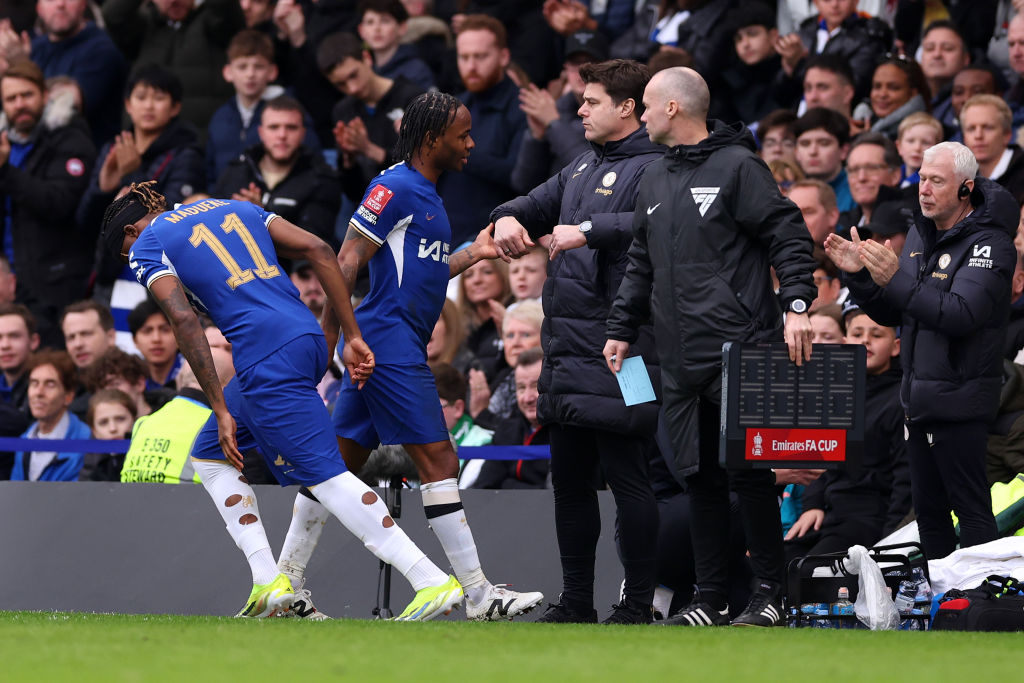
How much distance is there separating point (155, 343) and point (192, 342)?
5.21m

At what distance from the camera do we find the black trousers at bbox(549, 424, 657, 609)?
727 centimetres

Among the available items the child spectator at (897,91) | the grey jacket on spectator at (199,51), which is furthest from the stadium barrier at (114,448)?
the grey jacket on spectator at (199,51)

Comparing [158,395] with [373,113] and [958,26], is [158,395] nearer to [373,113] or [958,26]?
[373,113]

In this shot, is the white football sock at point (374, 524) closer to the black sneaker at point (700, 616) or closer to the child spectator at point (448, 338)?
the black sneaker at point (700, 616)

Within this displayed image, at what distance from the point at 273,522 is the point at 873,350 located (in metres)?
3.47

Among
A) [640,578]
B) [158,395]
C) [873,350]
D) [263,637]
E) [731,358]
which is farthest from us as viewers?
[158,395]

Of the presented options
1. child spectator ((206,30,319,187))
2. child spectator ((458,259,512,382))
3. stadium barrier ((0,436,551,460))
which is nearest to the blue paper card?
stadium barrier ((0,436,551,460))

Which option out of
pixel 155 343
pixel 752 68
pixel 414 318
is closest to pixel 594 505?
pixel 414 318

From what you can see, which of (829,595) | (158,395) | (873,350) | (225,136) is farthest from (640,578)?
(225,136)

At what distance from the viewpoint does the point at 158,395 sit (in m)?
10.9

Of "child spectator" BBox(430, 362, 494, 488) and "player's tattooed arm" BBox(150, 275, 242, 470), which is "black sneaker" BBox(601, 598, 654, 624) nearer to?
"player's tattooed arm" BBox(150, 275, 242, 470)

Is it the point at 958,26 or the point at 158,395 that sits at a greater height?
the point at 958,26

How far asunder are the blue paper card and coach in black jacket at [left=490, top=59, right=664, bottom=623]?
0.60 ft

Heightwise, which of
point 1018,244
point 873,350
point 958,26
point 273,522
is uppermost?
point 958,26
